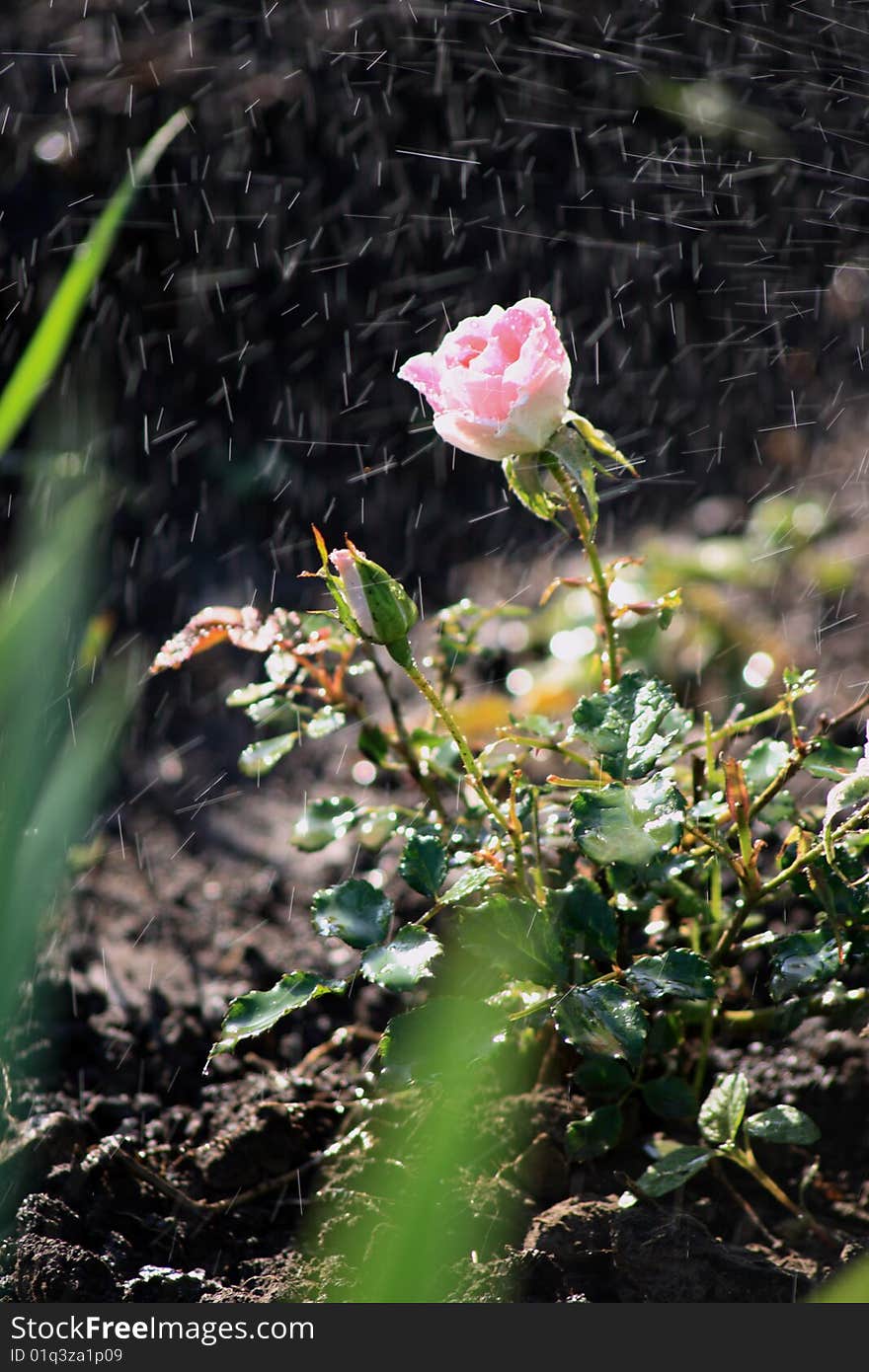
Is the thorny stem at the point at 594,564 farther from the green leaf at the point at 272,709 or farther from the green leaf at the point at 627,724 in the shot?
the green leaf at the point at 272,709

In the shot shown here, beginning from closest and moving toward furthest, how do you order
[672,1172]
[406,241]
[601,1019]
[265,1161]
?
[601,1019], [672,1172], [265,1161], [406,241]

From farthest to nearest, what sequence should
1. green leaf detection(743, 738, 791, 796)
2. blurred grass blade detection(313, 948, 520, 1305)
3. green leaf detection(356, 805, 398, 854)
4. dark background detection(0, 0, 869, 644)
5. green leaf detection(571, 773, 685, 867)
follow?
dark background detection(0, 0, 869, 644), green leaf detection(356, 805, 398, 854), green leaf detection(743, 738, 791, 796), green leaf detection(571, 773, 685, 867), blurred grass blade detection(313, 948, 520, 1305)

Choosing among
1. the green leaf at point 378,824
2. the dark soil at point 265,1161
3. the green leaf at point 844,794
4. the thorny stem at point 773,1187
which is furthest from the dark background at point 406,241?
the green leaf at point 844,794

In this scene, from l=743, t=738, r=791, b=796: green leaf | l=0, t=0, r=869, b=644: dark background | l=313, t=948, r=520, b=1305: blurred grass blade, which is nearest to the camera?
l=313, t=948, r=520, b=1305: blurred grass blade

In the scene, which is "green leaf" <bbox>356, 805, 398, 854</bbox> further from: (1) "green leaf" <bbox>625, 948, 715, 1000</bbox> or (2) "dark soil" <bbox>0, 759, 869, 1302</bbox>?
(1) "green leaf" <bbox>625, 948, 715, 1000</bbox>

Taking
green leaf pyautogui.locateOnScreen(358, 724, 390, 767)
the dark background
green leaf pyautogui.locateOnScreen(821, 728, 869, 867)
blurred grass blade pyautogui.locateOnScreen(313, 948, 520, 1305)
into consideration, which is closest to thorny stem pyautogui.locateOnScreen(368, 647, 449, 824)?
green leaf pyautogui.locateOnScreen(358, 724, 390, 767)

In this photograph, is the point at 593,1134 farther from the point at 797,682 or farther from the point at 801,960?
the point at 797,682

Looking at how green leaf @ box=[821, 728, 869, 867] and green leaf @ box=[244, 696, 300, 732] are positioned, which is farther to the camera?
green leaf @ box=[244, 696, 300, 732]

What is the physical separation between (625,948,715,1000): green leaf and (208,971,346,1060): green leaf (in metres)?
0.16

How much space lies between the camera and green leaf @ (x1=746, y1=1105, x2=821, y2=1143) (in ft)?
2.52

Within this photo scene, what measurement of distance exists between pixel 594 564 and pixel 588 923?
0.23 metres

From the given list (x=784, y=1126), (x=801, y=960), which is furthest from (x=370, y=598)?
(x=784, y=1126)

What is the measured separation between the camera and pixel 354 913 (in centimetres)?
72

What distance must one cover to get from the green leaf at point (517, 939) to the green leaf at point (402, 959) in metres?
0.06
